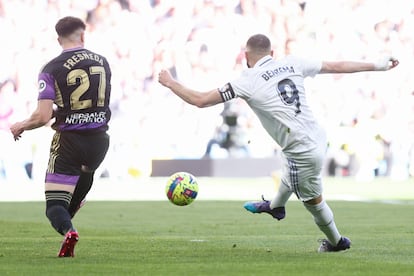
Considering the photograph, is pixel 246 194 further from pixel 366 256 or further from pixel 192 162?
pixel 366 256

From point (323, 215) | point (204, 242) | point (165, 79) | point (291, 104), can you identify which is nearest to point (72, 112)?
point (165, 79)

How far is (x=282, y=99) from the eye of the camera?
29.4 ft

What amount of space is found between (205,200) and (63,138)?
11.3m

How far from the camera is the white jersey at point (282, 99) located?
8.91m

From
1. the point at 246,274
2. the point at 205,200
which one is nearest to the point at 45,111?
the point at 246,274

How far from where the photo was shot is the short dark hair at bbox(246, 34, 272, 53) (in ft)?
29.4

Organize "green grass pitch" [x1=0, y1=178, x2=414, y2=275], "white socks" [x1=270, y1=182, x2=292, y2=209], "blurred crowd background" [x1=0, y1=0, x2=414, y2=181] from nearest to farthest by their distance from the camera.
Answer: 1. "green grass pitch" [x1=0, y1=178, x2=414, y2=275]
2. "white socks" [x1=270, y1=182, x2=292, y2=209]
3. "blurred crowd background" [x1=0, y1=0, x2=414, y2=181]

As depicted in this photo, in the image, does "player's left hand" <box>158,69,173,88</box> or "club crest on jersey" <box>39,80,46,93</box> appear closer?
"club crest on jersey" <box>39,80,46,93</box>

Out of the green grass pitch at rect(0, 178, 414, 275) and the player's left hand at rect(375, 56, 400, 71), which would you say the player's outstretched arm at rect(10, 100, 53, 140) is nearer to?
the green grass pitch at rect(0, 178, 414, 275)

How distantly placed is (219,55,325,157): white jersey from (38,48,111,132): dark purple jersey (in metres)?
1.07

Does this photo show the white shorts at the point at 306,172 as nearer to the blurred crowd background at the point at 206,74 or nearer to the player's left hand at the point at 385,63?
the player's left hand at the point at 385,63

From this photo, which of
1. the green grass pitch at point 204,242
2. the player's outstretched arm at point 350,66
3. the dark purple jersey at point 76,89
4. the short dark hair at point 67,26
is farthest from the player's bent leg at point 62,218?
the player's outstretched arm at point 350,66

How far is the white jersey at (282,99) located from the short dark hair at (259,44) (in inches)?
3.2

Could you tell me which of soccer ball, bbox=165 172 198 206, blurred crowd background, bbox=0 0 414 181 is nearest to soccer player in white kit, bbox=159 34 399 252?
soccer ball, bbox=165 172 198 206
